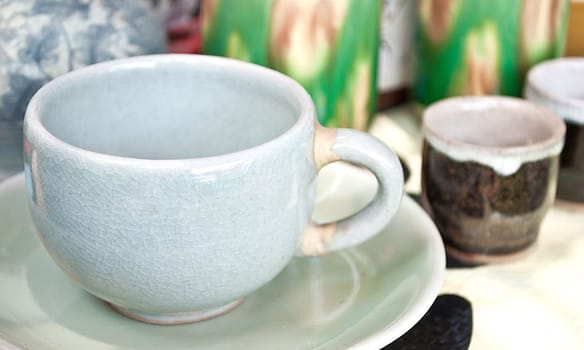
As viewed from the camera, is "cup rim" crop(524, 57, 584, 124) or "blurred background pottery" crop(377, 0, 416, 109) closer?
"cup rim" crop(524, 57, 584, 124)

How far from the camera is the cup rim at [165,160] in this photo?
12.0 inches

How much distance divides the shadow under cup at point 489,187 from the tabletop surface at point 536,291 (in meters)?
0.02

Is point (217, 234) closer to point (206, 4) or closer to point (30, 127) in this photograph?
point (30, 127)

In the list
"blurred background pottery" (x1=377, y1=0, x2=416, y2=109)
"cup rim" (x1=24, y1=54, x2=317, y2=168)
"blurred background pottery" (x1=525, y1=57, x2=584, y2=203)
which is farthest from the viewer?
"blurred background pottery" (x1=377, y1=0, x2=416, y2=109)

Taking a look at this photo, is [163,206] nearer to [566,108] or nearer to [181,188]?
[181,188]

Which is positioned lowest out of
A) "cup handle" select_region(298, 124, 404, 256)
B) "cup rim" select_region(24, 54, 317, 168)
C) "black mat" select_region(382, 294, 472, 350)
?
"black mat" select_region(382, 294, 472, 350)

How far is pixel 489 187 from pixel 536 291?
6cm

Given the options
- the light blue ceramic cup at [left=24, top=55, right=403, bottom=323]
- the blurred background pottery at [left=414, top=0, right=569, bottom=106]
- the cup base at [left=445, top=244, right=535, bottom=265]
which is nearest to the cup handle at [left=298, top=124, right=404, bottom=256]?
the light blue ceramic cup at [left=24, top=55, right=403, bottom=323]

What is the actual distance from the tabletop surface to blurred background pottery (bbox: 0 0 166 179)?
221 mm

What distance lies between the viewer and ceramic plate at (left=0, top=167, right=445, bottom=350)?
346 mm

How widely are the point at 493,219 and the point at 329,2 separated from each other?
0.55ft

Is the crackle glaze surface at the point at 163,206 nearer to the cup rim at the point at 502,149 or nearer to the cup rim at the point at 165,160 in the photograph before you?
the cup rim at the point at 165,160

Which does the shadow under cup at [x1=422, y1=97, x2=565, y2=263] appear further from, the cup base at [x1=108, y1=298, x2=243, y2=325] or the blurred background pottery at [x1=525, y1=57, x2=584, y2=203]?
the cup base at [x1=108, y1=298, x2=243, y2=325]

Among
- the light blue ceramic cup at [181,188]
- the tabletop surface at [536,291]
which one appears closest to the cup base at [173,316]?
the light blue ceramic cup at [181,188]
